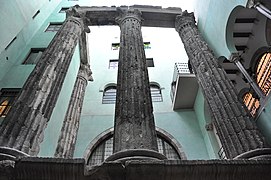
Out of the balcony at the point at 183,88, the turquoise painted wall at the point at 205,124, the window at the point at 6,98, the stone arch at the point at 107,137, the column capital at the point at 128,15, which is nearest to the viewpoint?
the column capital at the point at 128,15

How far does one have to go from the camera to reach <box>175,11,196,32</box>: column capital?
36.3 feet

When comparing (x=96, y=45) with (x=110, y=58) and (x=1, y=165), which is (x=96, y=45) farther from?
(x=1, y=165)

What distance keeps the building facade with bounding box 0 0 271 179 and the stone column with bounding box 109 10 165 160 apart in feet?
0.09

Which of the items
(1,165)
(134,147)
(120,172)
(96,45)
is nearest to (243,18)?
(134,147)

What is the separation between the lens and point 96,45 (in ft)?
62.5

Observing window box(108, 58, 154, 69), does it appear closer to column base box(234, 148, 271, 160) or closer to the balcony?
the balcony

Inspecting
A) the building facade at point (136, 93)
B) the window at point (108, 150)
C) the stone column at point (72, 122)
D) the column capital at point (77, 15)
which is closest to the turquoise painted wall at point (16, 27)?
the building facade at point (136, 93)

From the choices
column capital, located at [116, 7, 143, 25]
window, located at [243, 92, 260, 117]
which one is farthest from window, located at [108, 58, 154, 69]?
window, located at [243, 92, 260, 117]

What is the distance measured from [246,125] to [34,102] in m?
4.56

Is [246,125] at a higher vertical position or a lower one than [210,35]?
lower

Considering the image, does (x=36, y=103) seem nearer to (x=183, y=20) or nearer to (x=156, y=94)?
(x=183, y=20)

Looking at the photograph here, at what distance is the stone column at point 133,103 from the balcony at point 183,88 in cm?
430

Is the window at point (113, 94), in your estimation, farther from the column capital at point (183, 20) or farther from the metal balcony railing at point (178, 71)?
the column capital at point (183, 20)

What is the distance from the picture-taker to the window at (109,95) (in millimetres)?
14692
